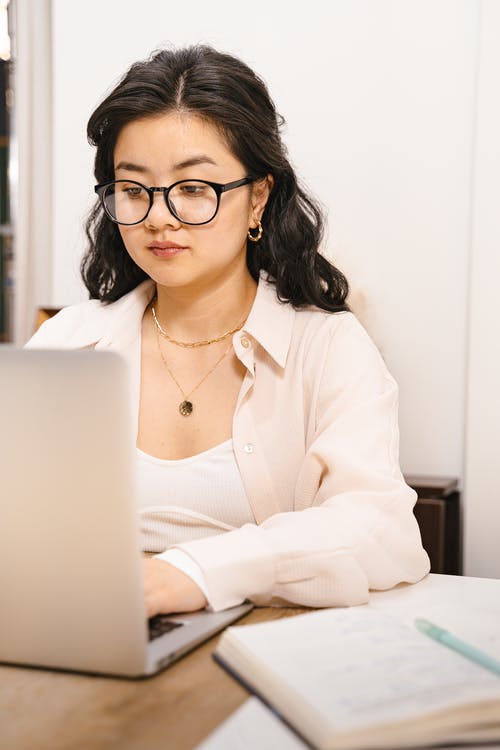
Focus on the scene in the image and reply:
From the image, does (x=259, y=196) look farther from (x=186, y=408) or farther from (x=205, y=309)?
(x=186, y=408)

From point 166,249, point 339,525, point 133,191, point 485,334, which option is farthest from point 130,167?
point 485,334

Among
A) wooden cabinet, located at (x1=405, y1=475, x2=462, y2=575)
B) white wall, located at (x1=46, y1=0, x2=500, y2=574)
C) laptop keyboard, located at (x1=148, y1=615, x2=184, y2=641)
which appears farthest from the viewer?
white wall, located at (x1=46, y1=0, x2=500, y2=574)

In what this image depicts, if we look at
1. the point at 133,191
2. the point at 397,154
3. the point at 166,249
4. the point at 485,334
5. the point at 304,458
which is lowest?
the point at 304,458

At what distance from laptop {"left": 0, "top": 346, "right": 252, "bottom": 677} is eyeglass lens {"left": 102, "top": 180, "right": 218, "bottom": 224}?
771 mm

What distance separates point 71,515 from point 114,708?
17 centimetres

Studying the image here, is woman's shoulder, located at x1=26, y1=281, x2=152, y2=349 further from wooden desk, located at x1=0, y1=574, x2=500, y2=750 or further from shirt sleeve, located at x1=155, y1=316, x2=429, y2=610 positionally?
wooden desk, located at x1=0, y1=574, x2=500, y2=750

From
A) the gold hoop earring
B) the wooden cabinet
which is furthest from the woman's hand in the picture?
the wooden cabinet

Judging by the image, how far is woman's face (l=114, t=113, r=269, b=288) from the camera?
1.52 m

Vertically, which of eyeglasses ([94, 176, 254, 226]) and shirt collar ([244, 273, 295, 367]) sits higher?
eyeglasses ([94, 176, 254, 226])

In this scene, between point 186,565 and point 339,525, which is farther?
point 339,525

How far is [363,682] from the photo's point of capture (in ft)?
2.48

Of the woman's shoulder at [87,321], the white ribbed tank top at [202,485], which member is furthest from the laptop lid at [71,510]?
the woman's shoulder at [87,321]

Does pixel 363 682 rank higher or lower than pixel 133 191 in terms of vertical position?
lower

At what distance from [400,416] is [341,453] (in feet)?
3.83
